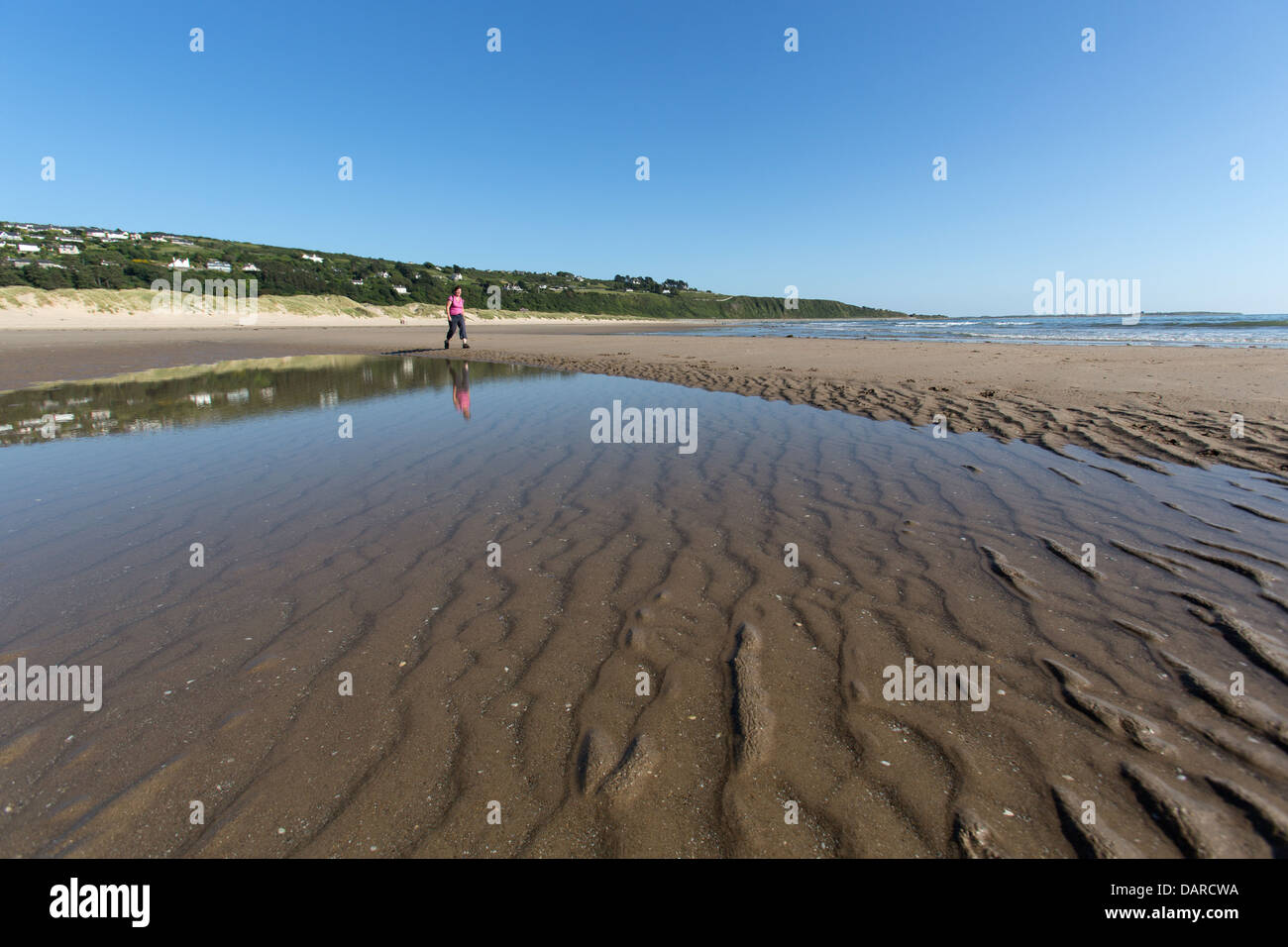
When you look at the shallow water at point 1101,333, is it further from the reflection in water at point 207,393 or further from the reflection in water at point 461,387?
the reflection in water at point 207,393

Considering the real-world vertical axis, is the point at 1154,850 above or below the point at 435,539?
below

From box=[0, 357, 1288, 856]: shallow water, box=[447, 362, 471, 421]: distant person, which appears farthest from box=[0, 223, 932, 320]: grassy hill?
box=[0, 357, 1288, 856]: shallow water

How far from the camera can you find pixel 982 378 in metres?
14.4

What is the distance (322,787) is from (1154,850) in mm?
3470

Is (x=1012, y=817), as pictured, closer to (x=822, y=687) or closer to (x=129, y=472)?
(x=822, y=687)

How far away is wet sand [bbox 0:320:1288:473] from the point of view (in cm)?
851

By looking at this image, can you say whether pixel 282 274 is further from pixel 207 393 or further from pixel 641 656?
pixel 641 656

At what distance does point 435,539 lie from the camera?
5227mm

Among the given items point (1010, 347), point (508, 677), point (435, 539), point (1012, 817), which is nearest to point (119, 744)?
point (508, 677)

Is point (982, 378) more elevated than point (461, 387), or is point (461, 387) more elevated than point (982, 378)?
point (982, 378)

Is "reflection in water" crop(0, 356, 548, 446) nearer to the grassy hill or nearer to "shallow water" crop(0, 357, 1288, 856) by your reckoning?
"shallow water" crop(0, 357, 1288, 856)

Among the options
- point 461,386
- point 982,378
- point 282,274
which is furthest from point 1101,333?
point 282,274

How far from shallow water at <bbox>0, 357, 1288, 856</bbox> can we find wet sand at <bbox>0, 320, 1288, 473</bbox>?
6.67ft

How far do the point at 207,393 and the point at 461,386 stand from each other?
5.85 m
